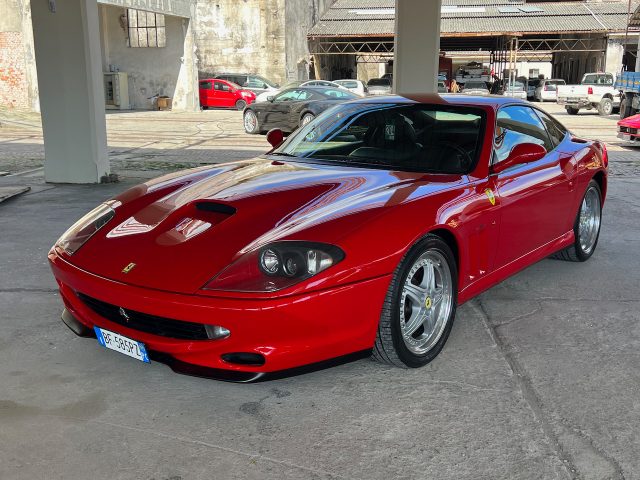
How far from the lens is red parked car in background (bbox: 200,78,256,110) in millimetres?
29430

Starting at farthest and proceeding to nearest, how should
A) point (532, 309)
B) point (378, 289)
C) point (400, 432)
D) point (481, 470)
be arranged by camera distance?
point (532, 309), point (378, 289), point (400, 432), point (481, 470)

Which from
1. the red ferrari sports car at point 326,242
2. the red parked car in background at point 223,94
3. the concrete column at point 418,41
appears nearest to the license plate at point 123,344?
the red ferrari sports car at point 326,242

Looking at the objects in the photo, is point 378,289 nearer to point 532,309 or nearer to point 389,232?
point 389,232

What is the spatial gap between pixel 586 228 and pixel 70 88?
22.9ft

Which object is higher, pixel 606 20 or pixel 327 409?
pixel 606 20

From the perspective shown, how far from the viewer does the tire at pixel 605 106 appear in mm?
26359

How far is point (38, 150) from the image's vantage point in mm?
14047

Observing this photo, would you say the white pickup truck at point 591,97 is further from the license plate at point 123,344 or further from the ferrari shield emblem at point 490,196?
the license plate at point 123,344

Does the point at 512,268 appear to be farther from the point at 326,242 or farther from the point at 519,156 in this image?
the point at 326,242

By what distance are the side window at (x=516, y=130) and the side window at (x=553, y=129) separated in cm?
10

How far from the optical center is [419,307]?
341cm

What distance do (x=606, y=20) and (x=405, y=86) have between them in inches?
1373

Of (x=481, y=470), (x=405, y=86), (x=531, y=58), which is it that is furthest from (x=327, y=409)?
(x=531, y=58)

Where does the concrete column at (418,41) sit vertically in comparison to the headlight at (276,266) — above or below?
above
